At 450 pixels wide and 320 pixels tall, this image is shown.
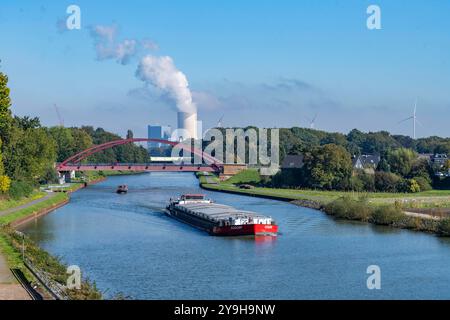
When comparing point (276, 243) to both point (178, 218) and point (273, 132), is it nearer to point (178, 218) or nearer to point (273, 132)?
point (178, 218)

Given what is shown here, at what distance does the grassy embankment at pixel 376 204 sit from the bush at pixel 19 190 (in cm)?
2450

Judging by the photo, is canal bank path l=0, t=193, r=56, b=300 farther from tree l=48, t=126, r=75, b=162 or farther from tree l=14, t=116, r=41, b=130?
tree l=48, t=126, r=75, b=162

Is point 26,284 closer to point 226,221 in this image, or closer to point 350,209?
point 226,221

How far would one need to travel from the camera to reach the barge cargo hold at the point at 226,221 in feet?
137

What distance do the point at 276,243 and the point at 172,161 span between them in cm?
16059

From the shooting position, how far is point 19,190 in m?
59.5

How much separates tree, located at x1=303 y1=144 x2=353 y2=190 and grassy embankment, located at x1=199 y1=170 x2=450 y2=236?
2297 mm

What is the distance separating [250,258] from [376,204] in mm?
23522

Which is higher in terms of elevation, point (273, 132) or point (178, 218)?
point (273, 132)

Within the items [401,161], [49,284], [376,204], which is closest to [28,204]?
[376,204]

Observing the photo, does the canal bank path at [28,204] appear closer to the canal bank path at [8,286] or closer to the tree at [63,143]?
the canal bank path at [8,286]

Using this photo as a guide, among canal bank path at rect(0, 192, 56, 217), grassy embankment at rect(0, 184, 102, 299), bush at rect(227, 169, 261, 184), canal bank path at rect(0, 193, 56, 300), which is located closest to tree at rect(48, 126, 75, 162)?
bush at rect(227, 169, 261, 184)
